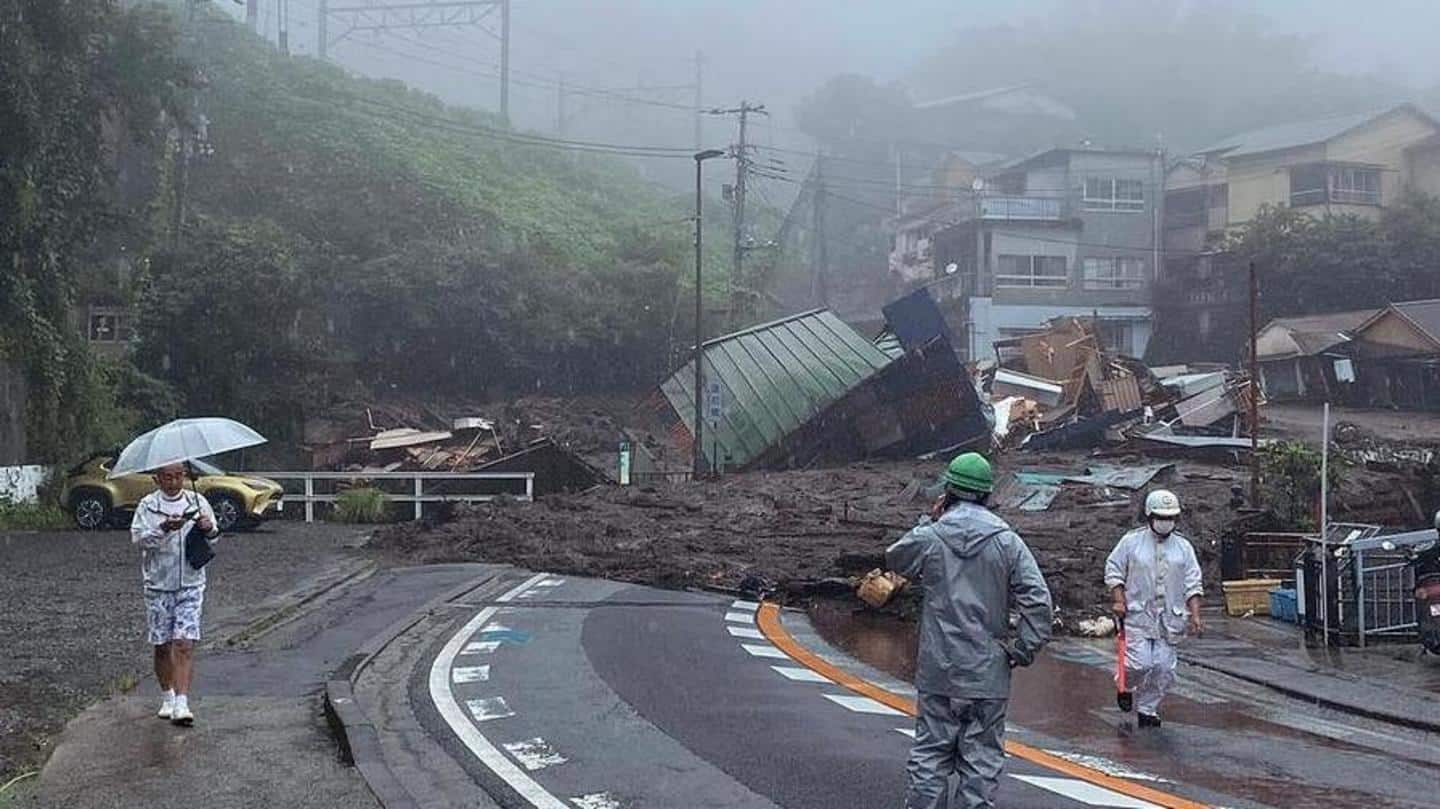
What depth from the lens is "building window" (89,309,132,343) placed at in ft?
133

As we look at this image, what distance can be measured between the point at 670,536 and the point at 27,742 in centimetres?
1551

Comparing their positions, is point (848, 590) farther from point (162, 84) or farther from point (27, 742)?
point (162, 84)

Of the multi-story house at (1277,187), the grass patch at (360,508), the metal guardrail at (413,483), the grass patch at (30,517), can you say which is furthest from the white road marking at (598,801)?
the multi-story house at (1277,187)

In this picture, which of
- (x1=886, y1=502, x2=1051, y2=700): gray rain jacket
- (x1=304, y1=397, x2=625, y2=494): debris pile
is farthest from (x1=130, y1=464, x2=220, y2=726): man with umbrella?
(x1=304, y1=397, x2=625, y2=494): debris pile

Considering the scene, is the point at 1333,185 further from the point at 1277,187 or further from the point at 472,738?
the point at 472,738

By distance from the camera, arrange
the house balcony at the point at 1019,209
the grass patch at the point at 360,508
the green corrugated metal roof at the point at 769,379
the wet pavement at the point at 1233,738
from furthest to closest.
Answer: the house balcony at the point at 1019,209 → the green corrugated metal roof at the point at 769,379 → the grass patch at the point at 360,508 → the wet pavement at the point at 1233,738

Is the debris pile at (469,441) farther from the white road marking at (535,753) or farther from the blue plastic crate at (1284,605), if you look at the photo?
the white road marking at (535,753)

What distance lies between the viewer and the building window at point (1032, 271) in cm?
5984

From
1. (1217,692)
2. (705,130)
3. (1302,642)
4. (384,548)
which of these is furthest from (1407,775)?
(705,130)

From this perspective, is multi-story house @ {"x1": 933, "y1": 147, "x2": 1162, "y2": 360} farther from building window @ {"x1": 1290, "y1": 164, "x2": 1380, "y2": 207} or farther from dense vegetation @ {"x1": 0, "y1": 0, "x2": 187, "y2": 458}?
dense vegetation @ {"x1": 0, "y1": 0, "x2": 187, "y2": 458}

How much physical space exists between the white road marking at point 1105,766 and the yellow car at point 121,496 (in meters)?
21.0

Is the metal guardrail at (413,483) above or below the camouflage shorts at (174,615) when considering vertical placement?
below

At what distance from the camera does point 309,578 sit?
60.8ft

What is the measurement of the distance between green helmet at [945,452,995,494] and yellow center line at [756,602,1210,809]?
6.37ft
